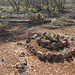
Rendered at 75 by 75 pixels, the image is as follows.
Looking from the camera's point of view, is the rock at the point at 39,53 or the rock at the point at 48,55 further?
the rock at the point at 39,53

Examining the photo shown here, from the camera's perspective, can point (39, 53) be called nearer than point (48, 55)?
No

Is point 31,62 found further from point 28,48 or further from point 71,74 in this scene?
point 71,74

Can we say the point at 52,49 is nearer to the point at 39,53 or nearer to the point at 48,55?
the point at 48,55

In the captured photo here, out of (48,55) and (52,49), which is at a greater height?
(48,55)

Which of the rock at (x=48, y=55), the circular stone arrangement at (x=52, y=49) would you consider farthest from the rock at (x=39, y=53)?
the rock at (x=48, y=55)

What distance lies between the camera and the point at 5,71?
14.9ft

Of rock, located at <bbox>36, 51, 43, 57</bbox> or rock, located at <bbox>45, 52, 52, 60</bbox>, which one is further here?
rock, located at <bbox>36, 51, 43, 57</bbox>

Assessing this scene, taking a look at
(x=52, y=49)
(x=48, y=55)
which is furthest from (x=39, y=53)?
(x=52, y=49)

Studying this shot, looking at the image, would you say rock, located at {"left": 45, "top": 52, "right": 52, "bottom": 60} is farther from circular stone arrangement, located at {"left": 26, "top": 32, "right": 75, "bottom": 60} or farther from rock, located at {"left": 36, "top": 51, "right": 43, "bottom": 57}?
rock, located at {"left": 36, "top": 51, "right": 43, "bottom": 57}

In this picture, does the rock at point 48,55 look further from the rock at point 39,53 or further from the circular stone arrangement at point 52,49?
the rock at point 39,53

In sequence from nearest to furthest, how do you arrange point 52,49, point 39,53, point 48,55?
point 48,55, point 39,53, point 52,49

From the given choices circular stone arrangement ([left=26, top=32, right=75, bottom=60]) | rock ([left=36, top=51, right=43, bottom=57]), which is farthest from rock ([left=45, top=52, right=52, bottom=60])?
rock ([left=36, top=51, right=43, bottom=57])

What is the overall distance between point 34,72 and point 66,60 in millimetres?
1883

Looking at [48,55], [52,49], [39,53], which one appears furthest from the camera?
[52,49]
